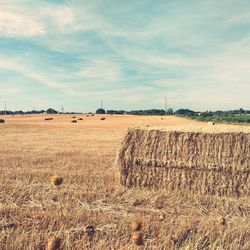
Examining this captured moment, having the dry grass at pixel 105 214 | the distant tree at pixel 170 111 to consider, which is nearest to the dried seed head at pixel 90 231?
the dry grass at pixel 105 214

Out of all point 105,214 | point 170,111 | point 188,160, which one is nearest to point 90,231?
point 105,214

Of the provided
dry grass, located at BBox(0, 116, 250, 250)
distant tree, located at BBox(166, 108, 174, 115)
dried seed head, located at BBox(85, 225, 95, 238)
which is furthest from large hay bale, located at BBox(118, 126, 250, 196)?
distant tree, located at BBox(166, 108, 174, 115)

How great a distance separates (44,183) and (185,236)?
4.59 meters

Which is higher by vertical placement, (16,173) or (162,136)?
(162,136)

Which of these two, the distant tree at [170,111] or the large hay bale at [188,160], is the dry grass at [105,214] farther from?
the distant tree at [170,111]

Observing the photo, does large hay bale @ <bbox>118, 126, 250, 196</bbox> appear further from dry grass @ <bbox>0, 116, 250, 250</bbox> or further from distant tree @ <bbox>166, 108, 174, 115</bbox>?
distant tree @ <bbox>166, 108, 174, 115</bbox>

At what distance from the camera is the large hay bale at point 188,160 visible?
Result: 8.62 m

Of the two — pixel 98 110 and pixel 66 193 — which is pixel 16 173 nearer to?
pixel 66 193

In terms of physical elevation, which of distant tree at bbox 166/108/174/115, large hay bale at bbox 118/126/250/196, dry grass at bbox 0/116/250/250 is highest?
distant tree at bbox 166/108/174/115

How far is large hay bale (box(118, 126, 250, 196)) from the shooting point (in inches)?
339

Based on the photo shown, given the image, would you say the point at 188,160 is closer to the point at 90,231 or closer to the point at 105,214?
the point at 105,214

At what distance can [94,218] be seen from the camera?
5.68 m

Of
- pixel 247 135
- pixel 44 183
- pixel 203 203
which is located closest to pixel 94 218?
pixel 203 203

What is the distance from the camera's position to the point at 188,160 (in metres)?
8.87
